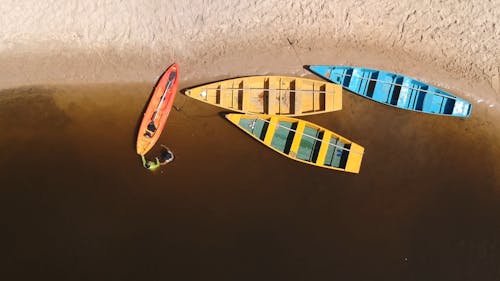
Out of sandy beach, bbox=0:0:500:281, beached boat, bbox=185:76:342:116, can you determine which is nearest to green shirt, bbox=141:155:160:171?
sandy beach, bbox=0:0:500:281

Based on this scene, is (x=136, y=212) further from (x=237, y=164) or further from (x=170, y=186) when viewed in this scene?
(x=237, y=164)

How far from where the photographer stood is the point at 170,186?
44.2 feet

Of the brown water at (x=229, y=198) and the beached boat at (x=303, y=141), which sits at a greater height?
the beached boat at (x=303, y=141)

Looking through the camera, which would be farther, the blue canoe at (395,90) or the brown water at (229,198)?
the blue canoe at (395,90)

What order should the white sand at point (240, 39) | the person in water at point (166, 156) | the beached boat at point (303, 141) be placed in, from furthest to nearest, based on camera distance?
the person in water at point (166, 156)
the beached boat at point (303, 141)
the white sand at point (240, 39)

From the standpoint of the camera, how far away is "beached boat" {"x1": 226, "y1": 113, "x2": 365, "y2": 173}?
1326cm

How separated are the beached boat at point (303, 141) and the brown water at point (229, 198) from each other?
15.7 inches

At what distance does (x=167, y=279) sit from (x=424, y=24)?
37.5 feet

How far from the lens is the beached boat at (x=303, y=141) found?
1326 centimetres

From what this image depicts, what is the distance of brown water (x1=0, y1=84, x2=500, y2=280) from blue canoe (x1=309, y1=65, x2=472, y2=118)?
15.5 inches

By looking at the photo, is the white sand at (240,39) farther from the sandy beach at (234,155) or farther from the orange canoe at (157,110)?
the orange canoe at (157,110)

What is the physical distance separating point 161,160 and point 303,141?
4.56 metres

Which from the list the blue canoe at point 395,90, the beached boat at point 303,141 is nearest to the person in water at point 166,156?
the beached boat at point 303,141

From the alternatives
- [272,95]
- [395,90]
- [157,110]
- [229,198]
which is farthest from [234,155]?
[395,90]
